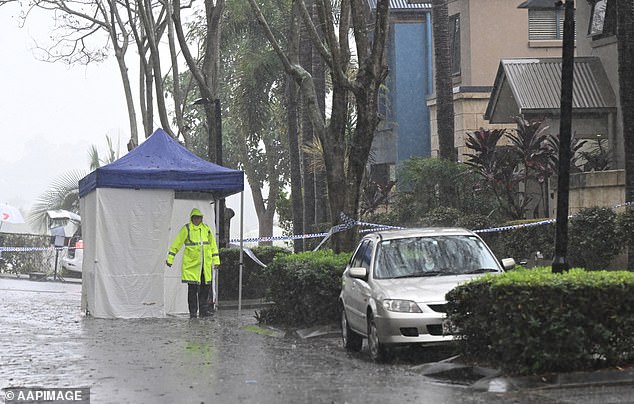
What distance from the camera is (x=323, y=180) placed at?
3731cm

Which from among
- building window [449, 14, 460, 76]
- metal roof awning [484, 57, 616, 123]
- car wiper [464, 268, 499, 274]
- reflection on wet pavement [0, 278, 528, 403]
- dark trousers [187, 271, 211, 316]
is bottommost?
reflection on wet pavement [0, 278, 528, 403]

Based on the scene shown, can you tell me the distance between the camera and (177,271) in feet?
75.8

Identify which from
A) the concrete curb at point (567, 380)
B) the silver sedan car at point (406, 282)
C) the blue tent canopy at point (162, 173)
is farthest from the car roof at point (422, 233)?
the blue tent canopy at point (162, 173)

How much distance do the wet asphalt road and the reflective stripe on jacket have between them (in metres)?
1.40

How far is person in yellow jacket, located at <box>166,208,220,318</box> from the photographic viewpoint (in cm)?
2156

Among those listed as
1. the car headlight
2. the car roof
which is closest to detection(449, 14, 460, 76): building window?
the car roof

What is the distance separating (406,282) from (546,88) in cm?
1460

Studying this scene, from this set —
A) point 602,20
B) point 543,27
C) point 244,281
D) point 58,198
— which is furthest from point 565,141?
point 58,198

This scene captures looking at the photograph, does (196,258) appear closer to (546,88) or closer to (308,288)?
(308,288)

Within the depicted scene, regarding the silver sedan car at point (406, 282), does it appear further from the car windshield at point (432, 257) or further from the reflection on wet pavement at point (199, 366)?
the reflection on wet pavement at point (199, 366)

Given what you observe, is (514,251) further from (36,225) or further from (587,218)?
(36,225)

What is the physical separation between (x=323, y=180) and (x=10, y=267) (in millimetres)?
16004

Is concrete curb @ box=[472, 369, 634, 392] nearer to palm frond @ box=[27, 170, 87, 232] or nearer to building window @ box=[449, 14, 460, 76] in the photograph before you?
building window @ box=[449, 14, 460, 76]

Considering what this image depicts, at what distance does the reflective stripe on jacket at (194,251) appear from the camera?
70.6ft
